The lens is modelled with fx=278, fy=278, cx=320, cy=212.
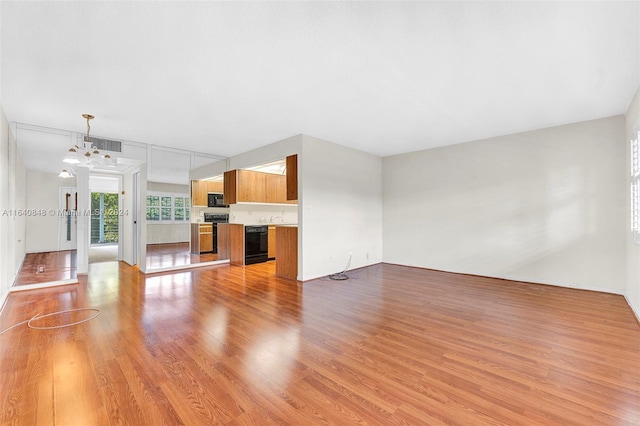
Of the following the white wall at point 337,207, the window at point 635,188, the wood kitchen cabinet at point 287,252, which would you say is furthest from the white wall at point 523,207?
the wood kitchen cabinet at point 287,252

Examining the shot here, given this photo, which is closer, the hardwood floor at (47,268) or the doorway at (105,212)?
the hardwood floor at (47,268)

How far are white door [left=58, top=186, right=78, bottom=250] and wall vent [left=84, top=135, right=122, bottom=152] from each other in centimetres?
139

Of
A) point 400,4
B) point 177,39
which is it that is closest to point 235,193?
point 177,39

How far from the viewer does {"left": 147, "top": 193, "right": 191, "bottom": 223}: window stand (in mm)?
5680

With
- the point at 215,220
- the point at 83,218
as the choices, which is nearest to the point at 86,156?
the point at 83,218

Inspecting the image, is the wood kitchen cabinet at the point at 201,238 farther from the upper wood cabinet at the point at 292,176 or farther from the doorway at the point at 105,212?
the upper wood cabinet at the point at 292,176

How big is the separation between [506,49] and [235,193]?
5469 mm

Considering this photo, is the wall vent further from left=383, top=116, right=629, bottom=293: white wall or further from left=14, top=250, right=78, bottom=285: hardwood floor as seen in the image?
left=383, top=116, right=629, bottom=293: white wall

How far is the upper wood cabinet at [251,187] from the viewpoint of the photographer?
6.48 metres

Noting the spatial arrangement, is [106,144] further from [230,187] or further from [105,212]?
[105,212]

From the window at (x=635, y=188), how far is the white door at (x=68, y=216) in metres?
8.63

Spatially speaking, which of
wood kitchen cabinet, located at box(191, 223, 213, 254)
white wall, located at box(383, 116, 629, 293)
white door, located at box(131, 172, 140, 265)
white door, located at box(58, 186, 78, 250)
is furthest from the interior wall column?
white wall, located at box(383, 116, 629, 293)

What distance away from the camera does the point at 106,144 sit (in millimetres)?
5059

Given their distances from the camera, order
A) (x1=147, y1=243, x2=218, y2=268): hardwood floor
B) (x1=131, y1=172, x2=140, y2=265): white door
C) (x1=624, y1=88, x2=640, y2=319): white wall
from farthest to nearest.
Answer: (x1=131, y1=172, x2=140, y2=265): white door → (x1=147, y1=243, x2=218, y2=268): hardwood floor → (x1=624, y1=88, x2=640, y2=319): white wall
